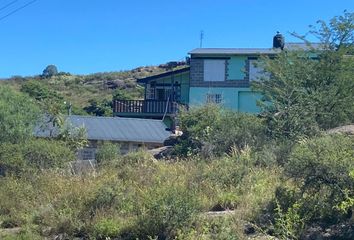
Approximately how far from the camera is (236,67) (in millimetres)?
52031

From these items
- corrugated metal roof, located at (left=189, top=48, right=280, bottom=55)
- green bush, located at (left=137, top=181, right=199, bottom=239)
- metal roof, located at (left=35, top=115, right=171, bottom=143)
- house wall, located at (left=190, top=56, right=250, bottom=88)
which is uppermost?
corrugated metal roof, located at (left=189, top=48, right=280, bottom=55)

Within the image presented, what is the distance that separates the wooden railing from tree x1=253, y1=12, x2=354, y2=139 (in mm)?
23803

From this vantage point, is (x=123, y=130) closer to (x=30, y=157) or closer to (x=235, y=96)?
(x=235, y=96)

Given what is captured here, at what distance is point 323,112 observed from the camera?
21.0 meters

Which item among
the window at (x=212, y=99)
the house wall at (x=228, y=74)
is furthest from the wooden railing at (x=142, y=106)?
the window at (x=212, y=99)

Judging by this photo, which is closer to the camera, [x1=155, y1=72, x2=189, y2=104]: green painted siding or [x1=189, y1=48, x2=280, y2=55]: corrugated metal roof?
[x1=189, y1=48, x2=280, y2=55]: corrugated metal roof

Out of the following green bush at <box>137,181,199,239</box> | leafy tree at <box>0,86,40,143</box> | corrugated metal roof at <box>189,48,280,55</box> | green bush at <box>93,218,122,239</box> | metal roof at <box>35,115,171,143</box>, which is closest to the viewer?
green bush at <box>137,181,199,239</box>

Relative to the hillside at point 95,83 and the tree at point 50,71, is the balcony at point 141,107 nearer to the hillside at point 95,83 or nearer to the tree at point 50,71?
the hillside at point 95,83

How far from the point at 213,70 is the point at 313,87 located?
2942 cm

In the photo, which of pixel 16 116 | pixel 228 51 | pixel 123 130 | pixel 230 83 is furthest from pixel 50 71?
pixel 16 116

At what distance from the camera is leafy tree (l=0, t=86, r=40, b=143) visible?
22.0 meters

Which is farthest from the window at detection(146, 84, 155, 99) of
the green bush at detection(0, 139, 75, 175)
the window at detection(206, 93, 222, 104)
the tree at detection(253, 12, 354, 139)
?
the green bush at detection(0, 139, 75, 175)

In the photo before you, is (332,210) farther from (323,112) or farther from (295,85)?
(295,85)

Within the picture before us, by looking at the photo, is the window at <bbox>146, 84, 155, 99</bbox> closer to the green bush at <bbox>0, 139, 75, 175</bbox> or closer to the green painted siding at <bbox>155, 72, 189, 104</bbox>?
the green painted siding at <bbox>155, 72, 189, 104</bbox>
